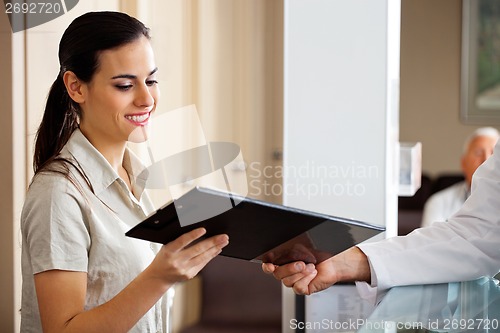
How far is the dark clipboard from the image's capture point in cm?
95

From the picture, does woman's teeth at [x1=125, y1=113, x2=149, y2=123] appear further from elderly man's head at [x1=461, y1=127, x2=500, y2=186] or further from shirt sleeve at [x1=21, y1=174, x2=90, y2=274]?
elderly man's head at [x1=461, y1=127, x2=500, y2=186]

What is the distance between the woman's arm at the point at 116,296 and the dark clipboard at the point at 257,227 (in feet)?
0.11

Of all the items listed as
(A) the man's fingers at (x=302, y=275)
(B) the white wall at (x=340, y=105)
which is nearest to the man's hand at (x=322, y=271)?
(A) the man's fingers at (x=302, y=275)

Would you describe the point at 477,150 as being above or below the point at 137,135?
below

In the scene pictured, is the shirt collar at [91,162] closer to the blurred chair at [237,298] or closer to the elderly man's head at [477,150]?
the blurred chair at [237,298]

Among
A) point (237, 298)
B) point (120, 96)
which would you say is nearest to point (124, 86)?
point (120, 96)

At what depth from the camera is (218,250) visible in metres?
1.09

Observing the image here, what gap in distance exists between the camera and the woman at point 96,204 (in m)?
1.14

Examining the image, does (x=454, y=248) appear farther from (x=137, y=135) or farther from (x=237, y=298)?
(x=237, y=298)

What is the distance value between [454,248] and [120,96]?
0.57 m

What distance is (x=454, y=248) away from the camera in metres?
1.22

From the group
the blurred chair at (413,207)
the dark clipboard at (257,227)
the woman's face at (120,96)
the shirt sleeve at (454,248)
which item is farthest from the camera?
the blurred chair at (413,207)

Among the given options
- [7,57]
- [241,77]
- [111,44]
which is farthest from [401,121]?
[111,44]

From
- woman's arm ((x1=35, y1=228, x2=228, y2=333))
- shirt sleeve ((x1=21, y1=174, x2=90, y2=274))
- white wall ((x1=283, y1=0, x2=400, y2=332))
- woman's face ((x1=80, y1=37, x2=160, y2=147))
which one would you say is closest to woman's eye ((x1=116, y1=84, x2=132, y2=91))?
woman's face ((x1=80, y1=37, x2=160, y2=147))
